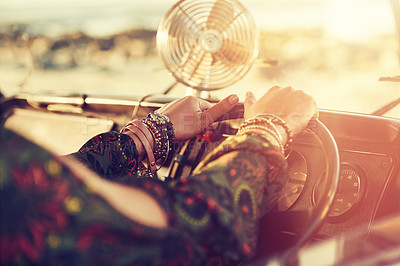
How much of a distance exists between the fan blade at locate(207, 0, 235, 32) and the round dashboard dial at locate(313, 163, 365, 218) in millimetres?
747

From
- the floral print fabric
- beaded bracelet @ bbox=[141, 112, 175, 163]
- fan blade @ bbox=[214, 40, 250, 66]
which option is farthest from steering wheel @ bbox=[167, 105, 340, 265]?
fan blade @ bbox=[214, 40, 250, 66]

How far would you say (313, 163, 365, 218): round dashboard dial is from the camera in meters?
1.67

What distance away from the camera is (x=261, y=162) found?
3.25 ft

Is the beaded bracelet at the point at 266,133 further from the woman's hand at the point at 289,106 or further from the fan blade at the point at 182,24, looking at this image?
the fan blade at the point at 182,24

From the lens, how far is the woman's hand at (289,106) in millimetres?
1235

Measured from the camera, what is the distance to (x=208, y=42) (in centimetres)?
189

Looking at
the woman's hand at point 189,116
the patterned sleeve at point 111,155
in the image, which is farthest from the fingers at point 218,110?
the patterned sleeve at point 111,155

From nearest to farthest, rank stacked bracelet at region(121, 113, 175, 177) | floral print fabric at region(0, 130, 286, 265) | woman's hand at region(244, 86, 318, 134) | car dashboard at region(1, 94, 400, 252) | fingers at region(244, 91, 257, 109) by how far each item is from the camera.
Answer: floral print fabric at region(0, 130, 286, 265) → woman's hand at region(244, 86, 318, 134) → fingers at region(244, 91, 257, 109) → stacked bracelet at region(121, 113, 175, 177) → car dashboard at region(1, 94, 400, 252)

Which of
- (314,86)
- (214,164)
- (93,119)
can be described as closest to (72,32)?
Answer: (93,119)

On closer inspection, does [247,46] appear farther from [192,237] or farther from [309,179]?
[192,237]

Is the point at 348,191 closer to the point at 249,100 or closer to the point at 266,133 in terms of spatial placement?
the point at 249,100

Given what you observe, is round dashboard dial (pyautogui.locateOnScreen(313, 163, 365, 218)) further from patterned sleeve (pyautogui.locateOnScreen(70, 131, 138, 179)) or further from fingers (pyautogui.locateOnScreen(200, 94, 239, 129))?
patterned sleeve (pyautogui.locateOnScreen(70, 131, 138, 179))

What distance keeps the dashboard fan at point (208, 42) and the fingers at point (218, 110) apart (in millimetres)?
417

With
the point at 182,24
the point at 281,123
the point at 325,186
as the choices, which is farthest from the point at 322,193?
the point at 182,24
